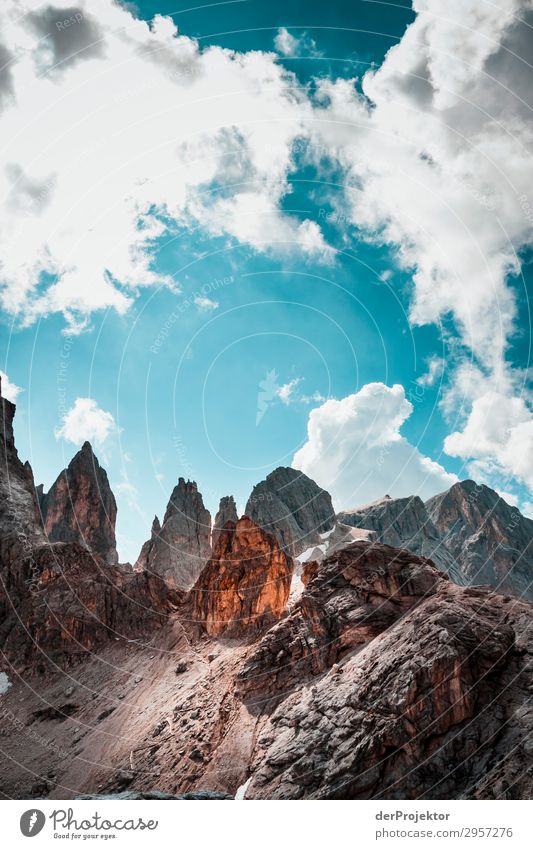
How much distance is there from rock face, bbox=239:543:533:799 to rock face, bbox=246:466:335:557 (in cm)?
11773

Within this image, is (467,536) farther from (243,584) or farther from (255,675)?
(255,675)

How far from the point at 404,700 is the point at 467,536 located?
17302 cm

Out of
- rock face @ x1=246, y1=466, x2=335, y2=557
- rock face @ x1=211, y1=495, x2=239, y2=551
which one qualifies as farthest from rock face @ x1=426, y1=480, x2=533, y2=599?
rock face @ x1=211, y1=495, x2=239, y2=551

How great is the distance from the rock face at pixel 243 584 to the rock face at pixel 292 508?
90.3 m

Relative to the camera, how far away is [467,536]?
180625mm

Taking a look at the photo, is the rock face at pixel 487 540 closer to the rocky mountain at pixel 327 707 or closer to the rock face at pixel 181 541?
the rock face at pixel 181 541

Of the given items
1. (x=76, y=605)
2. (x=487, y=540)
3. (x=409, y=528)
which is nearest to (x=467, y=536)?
(x=487, y=540)

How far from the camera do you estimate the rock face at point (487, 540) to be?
166250 millimetres

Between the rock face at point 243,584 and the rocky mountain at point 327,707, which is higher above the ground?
the rock face at point 243,584

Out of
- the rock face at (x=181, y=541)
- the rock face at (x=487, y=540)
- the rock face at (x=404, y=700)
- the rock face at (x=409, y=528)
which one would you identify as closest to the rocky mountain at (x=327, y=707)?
the rock face at (x=404, y=700)

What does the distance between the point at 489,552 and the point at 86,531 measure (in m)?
143

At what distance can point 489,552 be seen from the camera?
171250mm

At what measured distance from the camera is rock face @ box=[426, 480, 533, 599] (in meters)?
166
